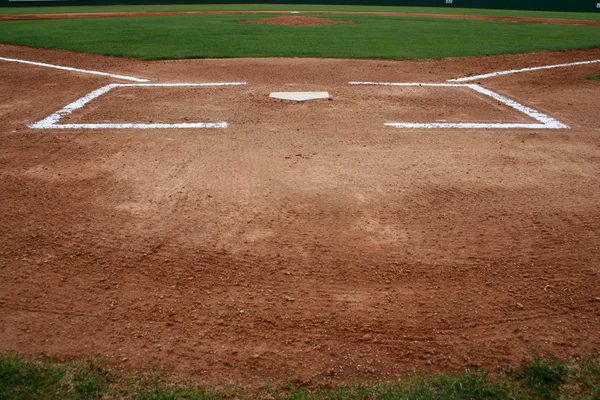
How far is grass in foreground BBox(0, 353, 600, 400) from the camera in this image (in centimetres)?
183

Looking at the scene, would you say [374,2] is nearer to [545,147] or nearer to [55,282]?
[545,147]

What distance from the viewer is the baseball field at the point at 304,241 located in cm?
205

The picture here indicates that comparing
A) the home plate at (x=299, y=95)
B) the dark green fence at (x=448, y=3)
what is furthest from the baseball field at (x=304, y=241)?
the dark green fence at (x=448, y=3)

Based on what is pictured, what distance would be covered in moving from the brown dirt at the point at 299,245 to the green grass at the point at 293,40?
16.7 ft

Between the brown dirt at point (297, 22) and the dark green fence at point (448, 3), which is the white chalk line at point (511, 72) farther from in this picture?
the dark green fence at point (448, 3)

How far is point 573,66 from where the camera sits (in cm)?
877

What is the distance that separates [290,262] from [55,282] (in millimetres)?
1284

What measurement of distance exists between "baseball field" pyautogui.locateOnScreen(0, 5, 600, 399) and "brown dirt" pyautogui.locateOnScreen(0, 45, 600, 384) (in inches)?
0.5

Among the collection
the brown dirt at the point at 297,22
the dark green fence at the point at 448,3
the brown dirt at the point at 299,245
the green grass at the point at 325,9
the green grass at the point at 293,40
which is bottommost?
the brown dirt at the point at 299,245

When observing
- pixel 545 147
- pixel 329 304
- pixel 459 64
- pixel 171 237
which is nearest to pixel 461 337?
pixel 329 304

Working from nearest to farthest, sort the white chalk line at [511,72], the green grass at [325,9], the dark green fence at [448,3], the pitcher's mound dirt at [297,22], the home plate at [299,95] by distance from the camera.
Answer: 1. the home plate at [299,95]
2. the white chalk line at [511,72]
3. the pitcher's mound dirt at [297,22]
4. the green grass at [325,9]
5. the dark green fence at [448,3]

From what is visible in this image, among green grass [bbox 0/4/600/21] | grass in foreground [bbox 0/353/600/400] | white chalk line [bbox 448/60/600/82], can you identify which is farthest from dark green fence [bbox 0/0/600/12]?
grass in foreground [bbox 0/353/600/400]

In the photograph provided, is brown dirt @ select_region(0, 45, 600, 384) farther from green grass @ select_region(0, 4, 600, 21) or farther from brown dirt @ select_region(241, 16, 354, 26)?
green grass @ select_region(0, 4, 600, 21)

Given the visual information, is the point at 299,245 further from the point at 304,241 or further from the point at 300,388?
the point at 300,388
